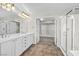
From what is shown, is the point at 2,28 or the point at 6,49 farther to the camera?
the point at 2,28

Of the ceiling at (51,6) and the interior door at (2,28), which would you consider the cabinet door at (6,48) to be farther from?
the ceiling at (51,6)

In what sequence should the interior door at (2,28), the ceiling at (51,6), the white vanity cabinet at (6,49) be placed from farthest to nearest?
the interior door at (2,28) → the ceiling at (51,6) → the white vanity cabinet at (6,49)

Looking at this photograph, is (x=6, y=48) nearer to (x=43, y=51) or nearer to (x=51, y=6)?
(x=51, y=6)

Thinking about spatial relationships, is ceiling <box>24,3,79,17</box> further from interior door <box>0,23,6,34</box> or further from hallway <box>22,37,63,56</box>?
hallway <box>22,37,63,56</box>

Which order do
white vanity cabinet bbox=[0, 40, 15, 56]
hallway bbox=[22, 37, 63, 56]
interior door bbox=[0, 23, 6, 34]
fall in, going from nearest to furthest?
1. white vanity cabinet bbox=[0, 40, 15, 56]
2. interior door bbox=[0, 23, 6, 34]
3. hallway bbox=[22, 37, 63, 56]

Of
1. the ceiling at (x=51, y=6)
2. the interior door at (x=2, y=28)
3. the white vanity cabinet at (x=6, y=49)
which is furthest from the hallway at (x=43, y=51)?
the ceiling at (x=51, y=6)

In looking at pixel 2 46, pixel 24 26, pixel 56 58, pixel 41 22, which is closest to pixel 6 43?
pixel 2 46

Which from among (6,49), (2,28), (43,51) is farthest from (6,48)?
(43,51)

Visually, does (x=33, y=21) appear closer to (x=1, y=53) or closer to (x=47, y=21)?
(x=47, y=21)

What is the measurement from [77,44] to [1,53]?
5.49ft

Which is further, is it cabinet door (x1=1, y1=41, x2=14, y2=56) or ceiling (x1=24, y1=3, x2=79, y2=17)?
ceiling (x1=24, y1=3, x2=79, y2=17)

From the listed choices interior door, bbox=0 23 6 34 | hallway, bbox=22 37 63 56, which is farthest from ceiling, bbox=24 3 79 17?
hallway, bbox=22 37 63 56

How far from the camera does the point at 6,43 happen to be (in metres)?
2.10

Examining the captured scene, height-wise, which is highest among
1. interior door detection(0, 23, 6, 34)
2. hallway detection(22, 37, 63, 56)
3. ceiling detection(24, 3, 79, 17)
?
ceiling detection(24, 3, 79, 17)
